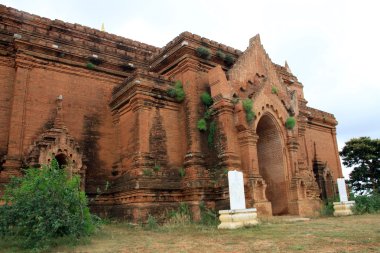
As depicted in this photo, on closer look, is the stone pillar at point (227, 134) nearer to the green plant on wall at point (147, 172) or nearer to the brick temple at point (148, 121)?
the brick temple at point (148, 121)

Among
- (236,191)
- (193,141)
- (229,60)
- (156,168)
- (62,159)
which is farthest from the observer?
(229,60)

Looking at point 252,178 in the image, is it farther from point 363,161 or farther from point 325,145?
point 363,161

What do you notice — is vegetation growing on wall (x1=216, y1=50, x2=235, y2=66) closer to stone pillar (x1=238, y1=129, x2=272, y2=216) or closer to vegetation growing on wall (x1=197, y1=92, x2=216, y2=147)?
vegetation growing on wall (x1=197, y1=92, x2=216, y2=147)

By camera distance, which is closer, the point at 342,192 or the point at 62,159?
the point at 62,159

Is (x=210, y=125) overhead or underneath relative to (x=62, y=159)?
overhead

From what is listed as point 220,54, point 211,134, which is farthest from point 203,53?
point 211,134

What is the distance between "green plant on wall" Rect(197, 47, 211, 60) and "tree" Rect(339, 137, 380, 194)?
63.7 ft

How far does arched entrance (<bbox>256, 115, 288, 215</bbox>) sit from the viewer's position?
14.8 metres

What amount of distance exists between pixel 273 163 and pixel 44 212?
10095mm

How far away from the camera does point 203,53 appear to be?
1484 cm

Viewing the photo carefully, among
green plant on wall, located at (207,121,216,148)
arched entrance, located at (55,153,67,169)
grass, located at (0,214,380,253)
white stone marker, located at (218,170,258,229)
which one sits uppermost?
green plant on wall, located at (207,121,216,148)

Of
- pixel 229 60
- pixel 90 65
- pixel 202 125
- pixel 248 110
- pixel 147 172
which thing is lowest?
pixel 147 172

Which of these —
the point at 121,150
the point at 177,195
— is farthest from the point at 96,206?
the point at 177,195

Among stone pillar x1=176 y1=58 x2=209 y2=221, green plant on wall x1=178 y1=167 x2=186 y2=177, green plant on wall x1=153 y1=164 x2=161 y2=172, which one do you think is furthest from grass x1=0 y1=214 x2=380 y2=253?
A: green plant on wall x1=178 y1=167 x2=186 y2=177
